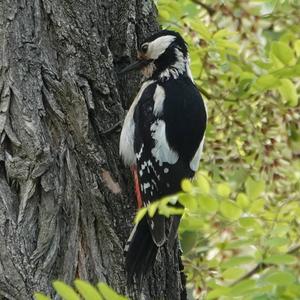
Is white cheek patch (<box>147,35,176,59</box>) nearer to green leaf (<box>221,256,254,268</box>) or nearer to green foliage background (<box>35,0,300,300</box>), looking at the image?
green foliage background (<box>35,0,300,300</box>)

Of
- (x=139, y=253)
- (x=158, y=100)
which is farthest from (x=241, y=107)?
(x=139, y=253)

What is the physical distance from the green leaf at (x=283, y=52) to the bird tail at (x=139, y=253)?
868mm

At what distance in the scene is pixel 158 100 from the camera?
381 cm

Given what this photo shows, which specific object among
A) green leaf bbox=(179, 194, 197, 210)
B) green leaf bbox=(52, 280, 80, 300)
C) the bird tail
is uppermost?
green leaf bbox=(179, 194, 197, 210)

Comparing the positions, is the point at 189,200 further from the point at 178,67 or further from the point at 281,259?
the point at 178,67

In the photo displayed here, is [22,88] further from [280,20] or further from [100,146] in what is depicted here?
[280,20]

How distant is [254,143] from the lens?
4.27 meters

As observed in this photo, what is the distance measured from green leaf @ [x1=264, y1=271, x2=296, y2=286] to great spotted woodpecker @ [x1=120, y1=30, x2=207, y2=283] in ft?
2.98

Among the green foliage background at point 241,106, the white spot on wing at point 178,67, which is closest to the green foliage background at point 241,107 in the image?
the green foliage background at point 241,106

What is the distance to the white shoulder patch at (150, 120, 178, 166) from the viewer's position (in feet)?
12.0

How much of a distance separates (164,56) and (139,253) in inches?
49.3

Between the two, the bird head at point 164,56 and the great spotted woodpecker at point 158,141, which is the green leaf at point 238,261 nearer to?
the great spotted woodpecker at point 158,141

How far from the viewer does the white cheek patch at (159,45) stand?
12.7 ft

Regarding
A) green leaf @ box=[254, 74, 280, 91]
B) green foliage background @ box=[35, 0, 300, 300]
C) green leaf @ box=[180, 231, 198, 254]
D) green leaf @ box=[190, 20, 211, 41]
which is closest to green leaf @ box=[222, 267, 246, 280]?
green foliage background @ box=[35, 0, 300, 300]
